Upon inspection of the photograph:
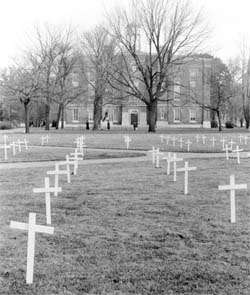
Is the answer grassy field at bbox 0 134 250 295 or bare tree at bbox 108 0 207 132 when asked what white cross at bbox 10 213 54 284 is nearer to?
grassy field at bbox 0 134 250 295

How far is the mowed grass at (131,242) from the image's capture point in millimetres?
4824

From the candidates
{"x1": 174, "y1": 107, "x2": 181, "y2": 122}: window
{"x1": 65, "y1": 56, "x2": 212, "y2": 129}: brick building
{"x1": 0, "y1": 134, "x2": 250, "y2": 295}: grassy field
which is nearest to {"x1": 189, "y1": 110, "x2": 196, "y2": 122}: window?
{"x1": 65, "y1": 56, "x2": 212, "y2": 129}: brick building

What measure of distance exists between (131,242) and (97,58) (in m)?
48.0

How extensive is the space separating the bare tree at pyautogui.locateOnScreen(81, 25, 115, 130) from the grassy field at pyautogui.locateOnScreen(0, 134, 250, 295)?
1619 inches

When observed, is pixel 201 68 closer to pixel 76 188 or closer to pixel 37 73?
pixel 37 73

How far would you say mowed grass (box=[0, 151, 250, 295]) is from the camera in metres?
4.82

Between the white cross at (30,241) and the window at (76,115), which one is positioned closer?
the white cross at (30,241)

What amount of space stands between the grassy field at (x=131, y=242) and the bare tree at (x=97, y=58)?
135ft

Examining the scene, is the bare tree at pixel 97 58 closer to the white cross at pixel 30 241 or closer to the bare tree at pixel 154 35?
the bare tree at pixel 154 35

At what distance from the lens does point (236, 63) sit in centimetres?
5453

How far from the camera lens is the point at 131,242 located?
6324mm

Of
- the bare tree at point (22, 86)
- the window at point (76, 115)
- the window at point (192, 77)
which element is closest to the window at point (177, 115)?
the window at point (192, 77)

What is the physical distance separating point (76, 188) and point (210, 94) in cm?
4969

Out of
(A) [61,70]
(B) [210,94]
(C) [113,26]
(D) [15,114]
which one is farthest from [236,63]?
(D) [15,114]
